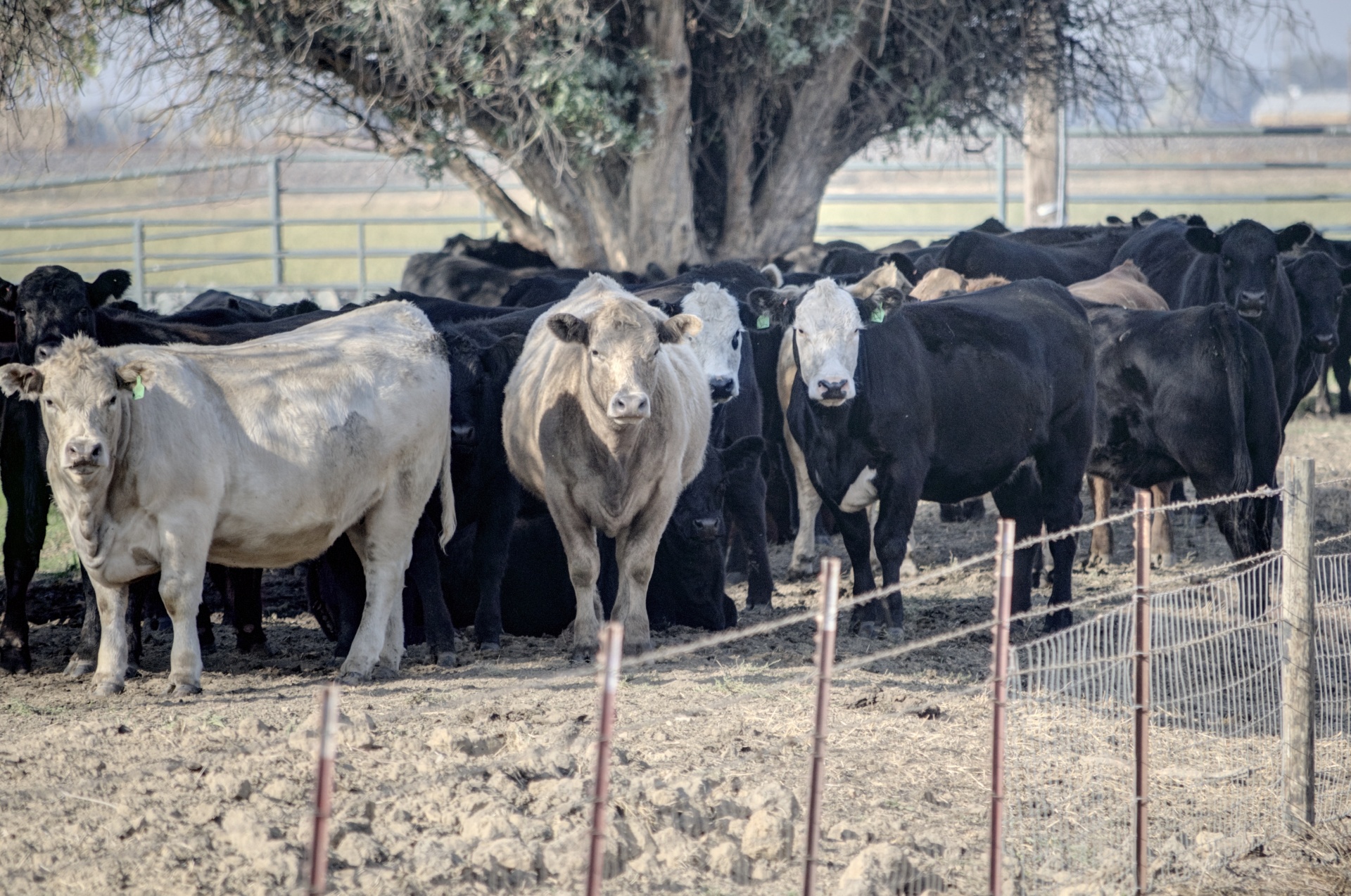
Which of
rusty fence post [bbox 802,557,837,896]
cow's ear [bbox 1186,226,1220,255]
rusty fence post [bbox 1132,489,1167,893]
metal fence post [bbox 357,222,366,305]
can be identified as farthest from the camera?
metal fence post [bbox 357,222,366,305]

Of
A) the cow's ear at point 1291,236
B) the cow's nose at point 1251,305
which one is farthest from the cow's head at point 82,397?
the cow's ear at point 1291,236

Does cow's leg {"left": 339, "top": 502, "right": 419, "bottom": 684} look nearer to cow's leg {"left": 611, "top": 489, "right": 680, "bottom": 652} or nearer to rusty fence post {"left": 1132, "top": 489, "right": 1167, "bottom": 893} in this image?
cow's leg {"left": 611, "top": 489, "right": 680, "bottom": 652}

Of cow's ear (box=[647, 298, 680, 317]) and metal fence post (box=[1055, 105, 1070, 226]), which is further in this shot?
metal fence post (box=[1055, 105, 1070, 226])

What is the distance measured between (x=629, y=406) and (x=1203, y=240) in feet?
22.1

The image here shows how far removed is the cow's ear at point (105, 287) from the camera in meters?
7.63

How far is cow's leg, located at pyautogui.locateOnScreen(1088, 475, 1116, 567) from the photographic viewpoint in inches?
384

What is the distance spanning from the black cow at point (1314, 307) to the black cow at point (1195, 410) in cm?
370

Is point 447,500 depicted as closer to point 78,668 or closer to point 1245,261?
point 78,668

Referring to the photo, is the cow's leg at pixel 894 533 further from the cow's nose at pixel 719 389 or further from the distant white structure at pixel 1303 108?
the distant white structure at pixel 1303 108

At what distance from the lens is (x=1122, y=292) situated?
11.2 metres

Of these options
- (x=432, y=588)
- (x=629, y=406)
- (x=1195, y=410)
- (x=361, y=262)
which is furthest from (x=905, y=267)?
(x=361, y=262)

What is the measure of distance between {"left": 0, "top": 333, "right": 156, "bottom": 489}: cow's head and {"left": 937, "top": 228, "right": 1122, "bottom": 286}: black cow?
7.68 meters

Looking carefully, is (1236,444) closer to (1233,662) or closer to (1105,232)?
(1233,662)

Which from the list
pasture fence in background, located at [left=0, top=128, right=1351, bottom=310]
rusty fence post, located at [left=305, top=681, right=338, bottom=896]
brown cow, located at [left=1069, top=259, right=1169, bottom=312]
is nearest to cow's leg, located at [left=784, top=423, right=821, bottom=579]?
brown cow, located at [left=1069, top=259, right=1169, bottom=312]
